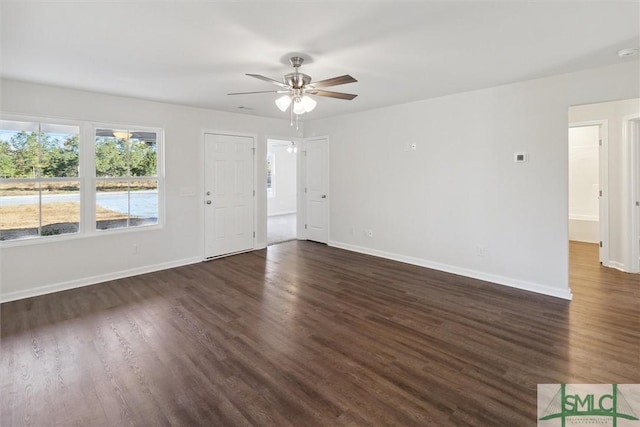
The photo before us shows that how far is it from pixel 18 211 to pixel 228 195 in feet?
9.02

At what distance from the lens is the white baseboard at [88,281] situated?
3773 mm

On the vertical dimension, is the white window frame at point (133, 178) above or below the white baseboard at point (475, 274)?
above

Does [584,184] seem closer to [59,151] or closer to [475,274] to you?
[475,274]

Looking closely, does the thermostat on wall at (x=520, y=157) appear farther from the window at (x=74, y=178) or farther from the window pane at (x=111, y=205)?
the window pane at (x=111, y=205)

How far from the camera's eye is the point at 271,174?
10.9 meters

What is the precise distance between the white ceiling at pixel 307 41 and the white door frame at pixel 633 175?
1841 mm

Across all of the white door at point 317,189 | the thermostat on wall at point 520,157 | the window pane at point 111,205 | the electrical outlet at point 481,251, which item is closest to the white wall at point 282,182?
the white door at point 317,189

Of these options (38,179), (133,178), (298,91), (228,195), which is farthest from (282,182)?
(298,91)

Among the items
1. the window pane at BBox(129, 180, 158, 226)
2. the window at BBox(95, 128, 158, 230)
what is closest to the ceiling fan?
the window at BBox(95, 128, 158, 230)

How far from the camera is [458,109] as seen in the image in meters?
4.46

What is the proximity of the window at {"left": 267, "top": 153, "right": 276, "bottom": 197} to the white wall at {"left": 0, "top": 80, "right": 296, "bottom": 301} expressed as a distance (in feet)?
15.1

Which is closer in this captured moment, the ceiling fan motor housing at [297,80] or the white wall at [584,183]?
the ceiling fan motor housing at [297,80]

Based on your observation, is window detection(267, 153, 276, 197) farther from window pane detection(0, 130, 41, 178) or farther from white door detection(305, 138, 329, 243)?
window pane detection(0, 130, 41, 178)

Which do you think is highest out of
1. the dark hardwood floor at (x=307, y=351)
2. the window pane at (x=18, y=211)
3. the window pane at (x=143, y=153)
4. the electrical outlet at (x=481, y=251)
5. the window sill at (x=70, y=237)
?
the window pane at (x=143, y=153)
